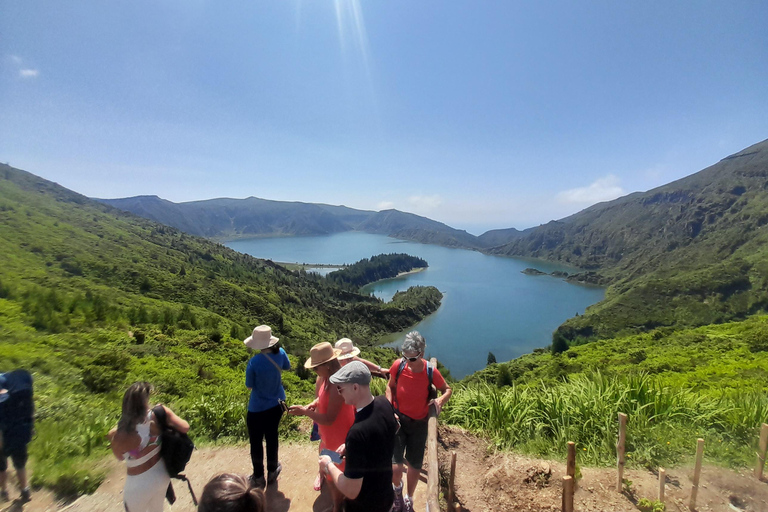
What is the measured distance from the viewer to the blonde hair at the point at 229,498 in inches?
65.0

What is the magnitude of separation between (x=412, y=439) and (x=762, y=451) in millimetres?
4151

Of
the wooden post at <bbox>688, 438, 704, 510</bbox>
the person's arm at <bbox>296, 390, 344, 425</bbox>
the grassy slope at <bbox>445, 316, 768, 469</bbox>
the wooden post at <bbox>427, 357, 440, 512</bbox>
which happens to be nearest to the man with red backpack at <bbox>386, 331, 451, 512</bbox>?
the wooden post at <bbox>427, 357, 440, 512</bbox>

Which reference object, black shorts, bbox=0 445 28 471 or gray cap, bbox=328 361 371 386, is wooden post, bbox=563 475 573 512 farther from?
black shorts, bbox=0 445 28 471

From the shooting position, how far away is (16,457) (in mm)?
3545

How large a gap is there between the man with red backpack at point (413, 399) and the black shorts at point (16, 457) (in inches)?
162

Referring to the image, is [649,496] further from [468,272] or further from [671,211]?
[671,211]

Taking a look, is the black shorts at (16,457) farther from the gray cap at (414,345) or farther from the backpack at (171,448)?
the gray cap at (414,345)

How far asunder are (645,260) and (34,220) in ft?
603

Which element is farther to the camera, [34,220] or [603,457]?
[34,220]

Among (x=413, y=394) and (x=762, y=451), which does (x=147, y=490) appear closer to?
(x=413, y=394)

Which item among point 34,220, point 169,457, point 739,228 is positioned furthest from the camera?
point 739,228

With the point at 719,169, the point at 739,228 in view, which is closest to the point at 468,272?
the point at 739,228

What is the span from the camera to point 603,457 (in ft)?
14.8

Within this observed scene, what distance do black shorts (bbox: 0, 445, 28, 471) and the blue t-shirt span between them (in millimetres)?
2446
